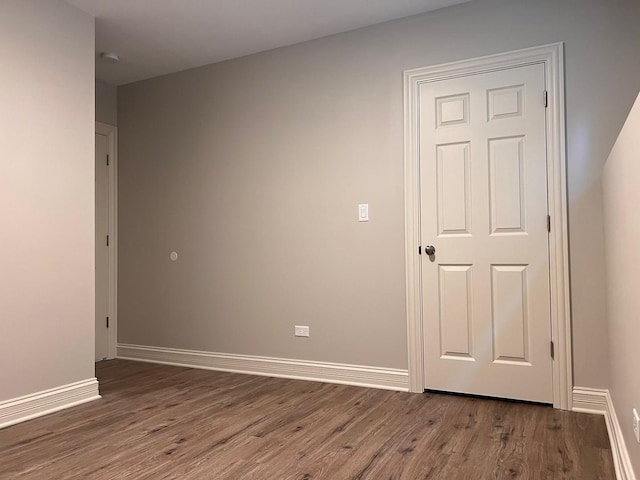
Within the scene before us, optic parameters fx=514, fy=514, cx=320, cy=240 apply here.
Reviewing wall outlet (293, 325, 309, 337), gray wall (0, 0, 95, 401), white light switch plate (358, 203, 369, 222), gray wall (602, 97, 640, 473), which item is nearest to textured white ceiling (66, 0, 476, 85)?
gray wall (0, 0, 95, 401)

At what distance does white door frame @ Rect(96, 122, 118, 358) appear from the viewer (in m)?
4.67

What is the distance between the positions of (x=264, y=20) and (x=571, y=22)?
1.91 meters

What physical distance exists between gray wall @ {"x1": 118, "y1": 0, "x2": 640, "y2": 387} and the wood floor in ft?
1.53

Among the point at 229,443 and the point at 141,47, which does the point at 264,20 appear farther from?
the point at 229,443

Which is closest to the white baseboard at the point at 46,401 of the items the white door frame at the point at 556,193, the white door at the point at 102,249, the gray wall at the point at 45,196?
the gray wall at the point at 45,196

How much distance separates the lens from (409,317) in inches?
134

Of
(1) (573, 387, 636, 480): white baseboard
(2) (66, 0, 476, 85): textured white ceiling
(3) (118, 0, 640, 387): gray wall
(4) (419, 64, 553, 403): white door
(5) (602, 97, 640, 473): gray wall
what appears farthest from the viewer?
(2) (66, 0, 476, 85): textured white ceiling

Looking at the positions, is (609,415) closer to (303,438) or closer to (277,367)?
(303,438)

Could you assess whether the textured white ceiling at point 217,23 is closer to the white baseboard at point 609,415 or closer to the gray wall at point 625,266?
the gray wall at point 625,266

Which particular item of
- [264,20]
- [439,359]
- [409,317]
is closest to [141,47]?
[264,20]

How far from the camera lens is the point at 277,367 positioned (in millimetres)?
3893

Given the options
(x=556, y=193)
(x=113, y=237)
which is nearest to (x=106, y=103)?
(x=113, y=237)

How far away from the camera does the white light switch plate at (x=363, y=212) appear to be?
3584 millimetres

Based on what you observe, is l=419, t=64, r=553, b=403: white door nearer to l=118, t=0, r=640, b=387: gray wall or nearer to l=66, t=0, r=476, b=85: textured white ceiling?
l=118, t=0, r=640, b=387: gray wall
